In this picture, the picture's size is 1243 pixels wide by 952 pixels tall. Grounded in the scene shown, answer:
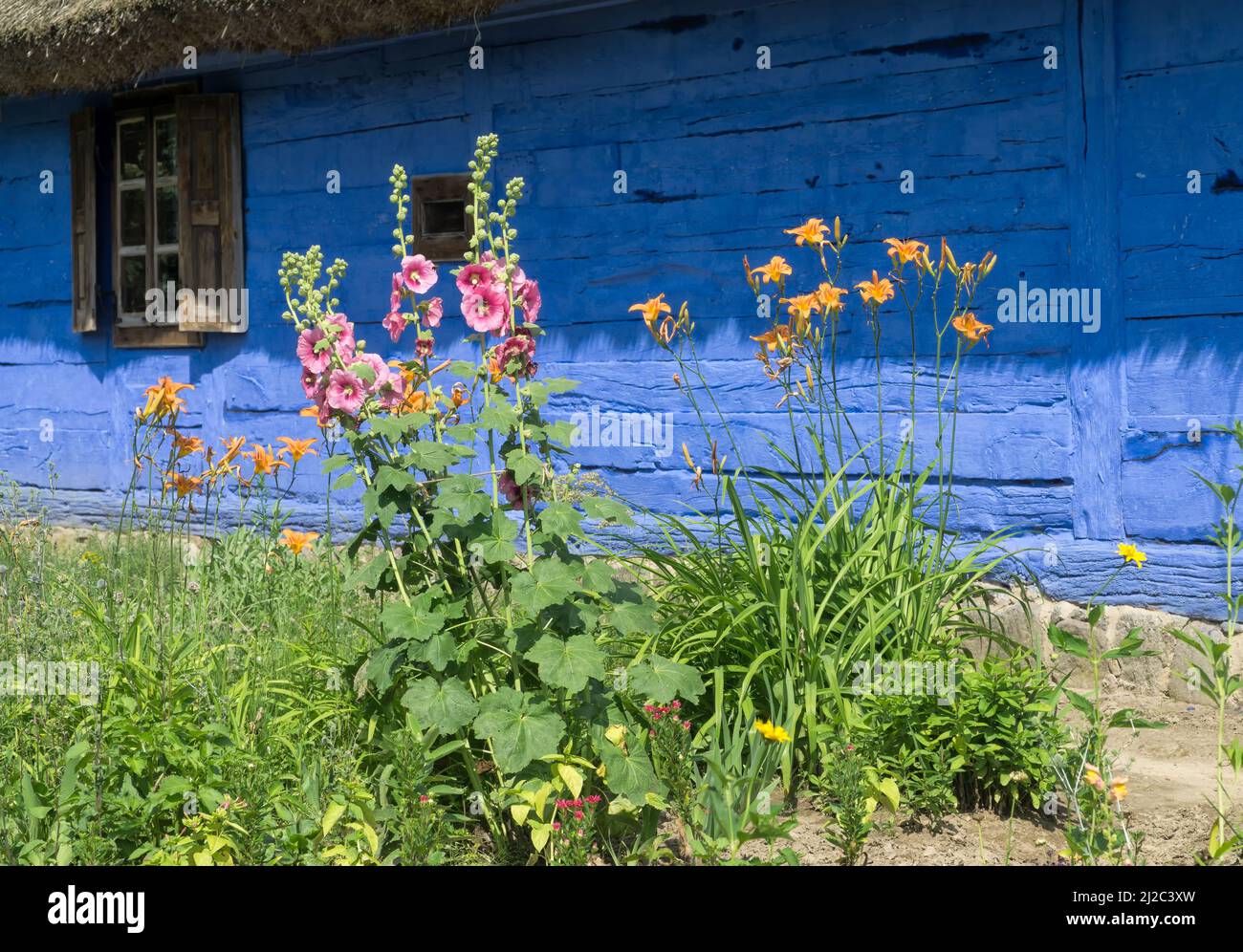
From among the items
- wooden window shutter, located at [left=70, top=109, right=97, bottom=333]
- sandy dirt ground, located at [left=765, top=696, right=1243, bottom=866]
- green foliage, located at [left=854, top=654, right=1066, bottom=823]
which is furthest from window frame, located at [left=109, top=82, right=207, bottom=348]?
sandy dirt ground, located at [left=765, top=696, right=1243, bottom=866]

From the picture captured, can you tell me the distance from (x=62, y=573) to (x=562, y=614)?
292 centimetres

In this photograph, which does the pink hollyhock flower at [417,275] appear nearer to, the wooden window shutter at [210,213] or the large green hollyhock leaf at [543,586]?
the large green hollyhock leaf at [543,586]

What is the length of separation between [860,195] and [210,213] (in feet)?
10.2

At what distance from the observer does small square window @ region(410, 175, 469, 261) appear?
527 cm

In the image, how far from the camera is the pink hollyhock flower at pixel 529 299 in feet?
8.69

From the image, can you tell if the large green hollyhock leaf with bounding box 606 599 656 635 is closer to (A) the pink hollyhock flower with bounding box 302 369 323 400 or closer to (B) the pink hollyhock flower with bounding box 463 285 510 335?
(B) the pink hollyhock flower with bounding box 463 285 510 335

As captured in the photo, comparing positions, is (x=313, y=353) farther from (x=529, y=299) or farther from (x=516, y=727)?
(x=516, y=727)

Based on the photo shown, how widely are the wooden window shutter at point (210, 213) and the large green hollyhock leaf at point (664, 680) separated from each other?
393 centimetres

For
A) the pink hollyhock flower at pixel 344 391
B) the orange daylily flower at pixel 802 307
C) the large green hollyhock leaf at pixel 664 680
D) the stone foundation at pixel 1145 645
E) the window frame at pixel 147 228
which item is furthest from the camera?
the window frame at pixel 147 228

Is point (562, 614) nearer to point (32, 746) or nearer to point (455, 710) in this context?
point (455, 710)

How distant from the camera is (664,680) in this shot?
2.49m

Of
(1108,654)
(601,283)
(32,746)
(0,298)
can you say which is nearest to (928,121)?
(601,283)

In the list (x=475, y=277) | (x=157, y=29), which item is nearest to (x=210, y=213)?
(x=157, y=29)

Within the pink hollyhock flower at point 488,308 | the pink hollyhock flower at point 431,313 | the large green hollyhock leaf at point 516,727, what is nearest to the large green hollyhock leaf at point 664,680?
the large green hollyhock leaf at point 516,727
